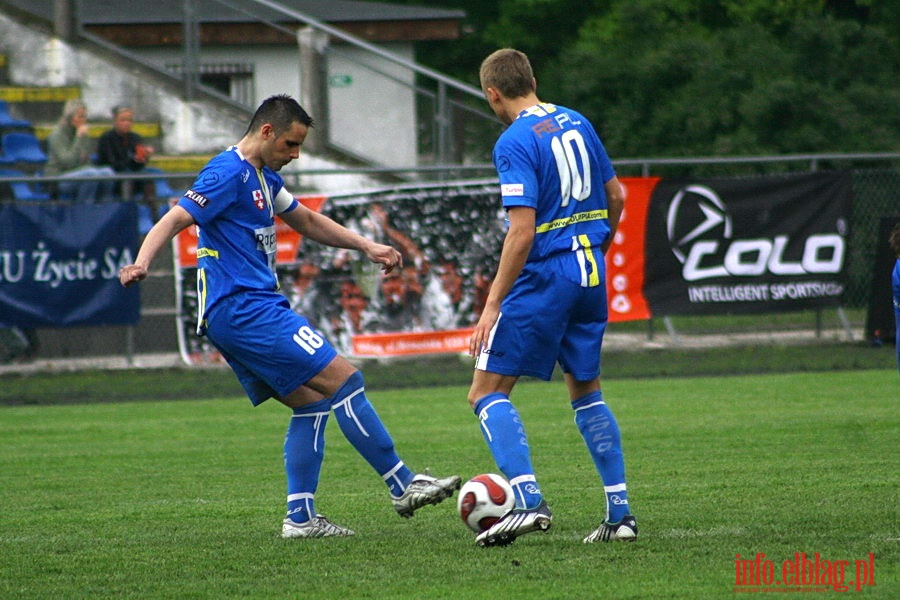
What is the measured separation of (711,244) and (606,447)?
33.5ft

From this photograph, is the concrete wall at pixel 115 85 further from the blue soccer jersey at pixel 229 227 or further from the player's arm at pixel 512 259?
the player's arm at pixel 512 259

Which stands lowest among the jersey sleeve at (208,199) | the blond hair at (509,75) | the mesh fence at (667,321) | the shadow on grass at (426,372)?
the shadow on grass at (426,372)

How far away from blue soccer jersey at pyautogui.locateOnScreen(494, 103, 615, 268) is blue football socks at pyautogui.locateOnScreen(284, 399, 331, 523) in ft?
4.67

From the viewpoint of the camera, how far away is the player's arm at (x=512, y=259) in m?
5.72

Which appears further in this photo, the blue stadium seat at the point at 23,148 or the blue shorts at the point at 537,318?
the blue stadium seat at the point at 23,148

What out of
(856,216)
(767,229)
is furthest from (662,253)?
(856,216)

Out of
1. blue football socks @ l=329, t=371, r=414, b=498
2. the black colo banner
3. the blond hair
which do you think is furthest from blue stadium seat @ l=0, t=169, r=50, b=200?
the blond hair

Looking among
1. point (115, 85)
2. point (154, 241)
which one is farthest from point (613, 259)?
point (154, 241)

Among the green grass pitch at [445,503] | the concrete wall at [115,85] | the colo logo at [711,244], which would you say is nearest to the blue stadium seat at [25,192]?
the concrete wall at [115,85]

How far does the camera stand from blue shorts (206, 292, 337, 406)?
6.37 metres

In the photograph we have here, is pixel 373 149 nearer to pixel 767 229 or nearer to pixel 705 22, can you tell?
pixel 767 229

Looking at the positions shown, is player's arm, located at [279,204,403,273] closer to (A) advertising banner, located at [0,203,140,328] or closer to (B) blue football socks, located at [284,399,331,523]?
(B) blue football socks, located at [284,399,331,523]

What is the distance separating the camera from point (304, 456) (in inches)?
257

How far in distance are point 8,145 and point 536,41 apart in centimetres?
1700
